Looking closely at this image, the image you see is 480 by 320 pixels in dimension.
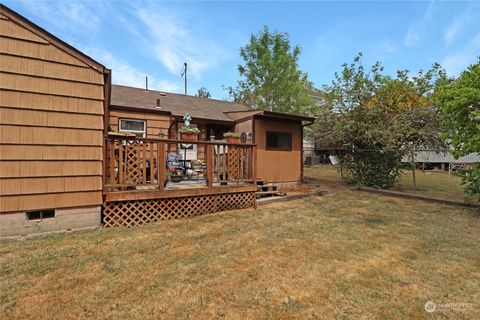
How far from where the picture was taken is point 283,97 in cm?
1912

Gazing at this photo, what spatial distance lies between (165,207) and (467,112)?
7353 millimetres

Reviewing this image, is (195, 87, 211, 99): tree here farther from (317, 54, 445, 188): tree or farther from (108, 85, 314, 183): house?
(317, 54, 445, 188): tree

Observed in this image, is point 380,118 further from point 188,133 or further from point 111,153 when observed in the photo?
point 111,153

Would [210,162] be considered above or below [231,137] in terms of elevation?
below

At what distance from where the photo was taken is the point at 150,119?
875 centimetres

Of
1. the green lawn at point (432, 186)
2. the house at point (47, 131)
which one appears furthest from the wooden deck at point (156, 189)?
the green lawn at point (432, 186)

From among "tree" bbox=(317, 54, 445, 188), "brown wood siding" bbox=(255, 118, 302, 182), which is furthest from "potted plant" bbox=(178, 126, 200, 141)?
"tree" bbox=(317, 54, 445, 188)

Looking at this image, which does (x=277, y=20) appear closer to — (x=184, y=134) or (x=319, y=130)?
(x=319, y=130)

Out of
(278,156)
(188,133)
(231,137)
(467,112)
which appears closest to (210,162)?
(188,133)

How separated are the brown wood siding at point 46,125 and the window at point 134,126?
152 inches

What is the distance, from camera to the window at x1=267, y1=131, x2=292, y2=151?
922cm

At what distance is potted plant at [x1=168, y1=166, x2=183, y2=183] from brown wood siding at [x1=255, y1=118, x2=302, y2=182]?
3.11 m

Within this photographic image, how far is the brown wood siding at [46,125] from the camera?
398 centimetres

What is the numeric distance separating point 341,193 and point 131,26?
39.0 ft
